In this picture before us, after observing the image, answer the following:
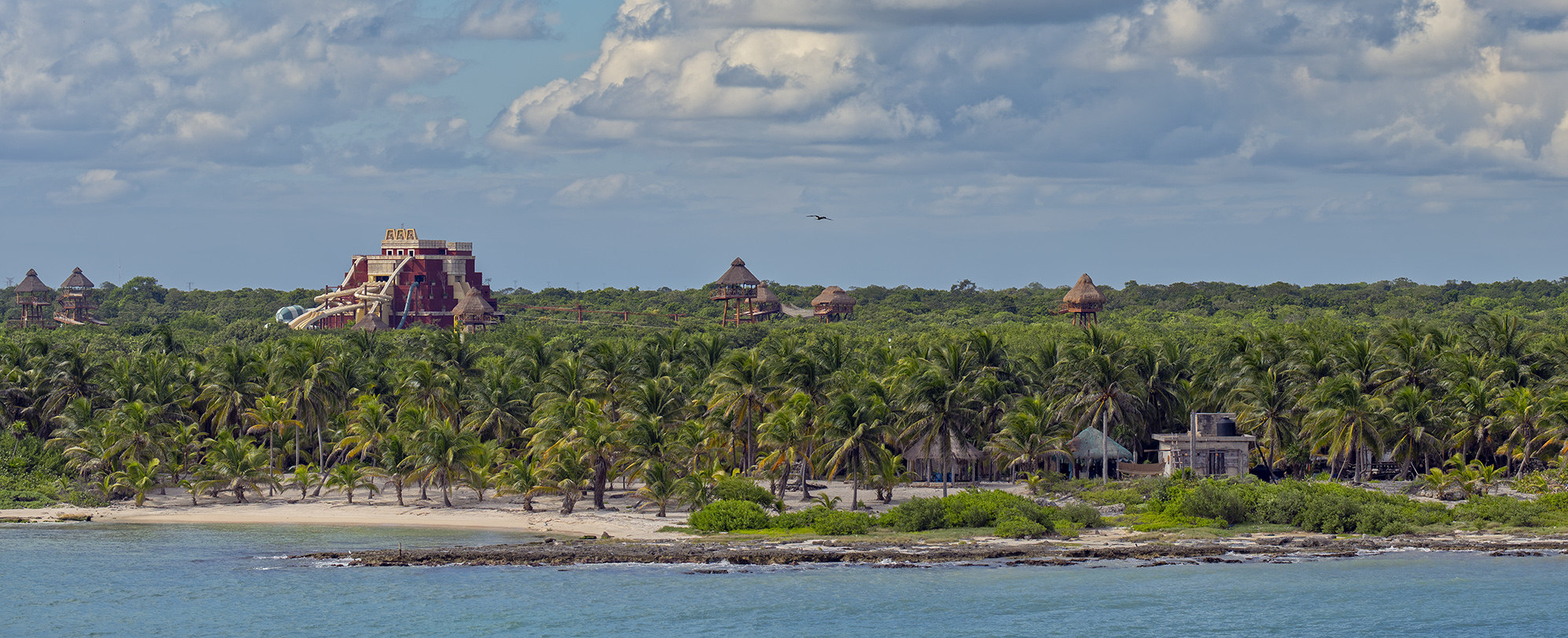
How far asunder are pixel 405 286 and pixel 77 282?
53836 mm

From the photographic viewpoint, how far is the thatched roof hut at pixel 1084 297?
110 metres

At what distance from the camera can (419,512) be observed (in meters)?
64.2

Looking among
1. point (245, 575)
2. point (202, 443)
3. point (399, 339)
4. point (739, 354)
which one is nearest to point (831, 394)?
point (739, 354)

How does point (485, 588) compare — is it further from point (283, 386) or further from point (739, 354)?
point (283, 386)

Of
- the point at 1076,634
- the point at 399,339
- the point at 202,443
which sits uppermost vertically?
the point at 399,339

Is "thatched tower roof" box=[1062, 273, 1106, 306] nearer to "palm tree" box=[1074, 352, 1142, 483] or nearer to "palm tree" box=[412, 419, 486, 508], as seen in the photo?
"palm tree" box=[1074, 352, 1142, 483]

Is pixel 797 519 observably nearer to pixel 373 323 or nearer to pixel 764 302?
pixel 373 323

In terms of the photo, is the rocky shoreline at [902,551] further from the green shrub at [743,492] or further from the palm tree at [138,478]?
the palm tree at [138,478]

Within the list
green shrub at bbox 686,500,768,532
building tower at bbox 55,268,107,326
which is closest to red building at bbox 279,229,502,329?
building tower at bbox 55,268,107,326

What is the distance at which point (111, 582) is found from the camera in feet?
165

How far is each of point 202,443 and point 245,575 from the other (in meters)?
21.7

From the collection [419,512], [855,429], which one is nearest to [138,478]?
[419,512]

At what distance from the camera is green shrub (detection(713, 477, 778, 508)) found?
194 feet

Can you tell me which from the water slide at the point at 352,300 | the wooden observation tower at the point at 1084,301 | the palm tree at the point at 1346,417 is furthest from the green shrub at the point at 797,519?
the water slide at the point at 352,300
